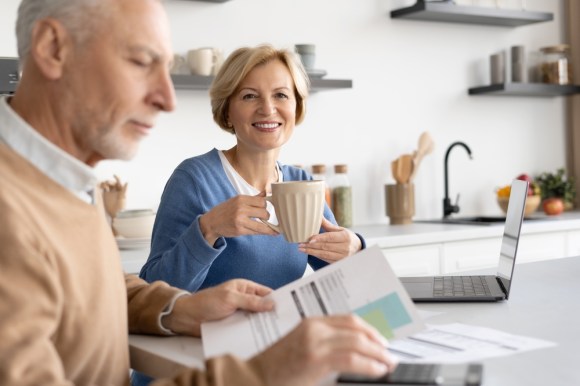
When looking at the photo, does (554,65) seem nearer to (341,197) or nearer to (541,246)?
(541,246)

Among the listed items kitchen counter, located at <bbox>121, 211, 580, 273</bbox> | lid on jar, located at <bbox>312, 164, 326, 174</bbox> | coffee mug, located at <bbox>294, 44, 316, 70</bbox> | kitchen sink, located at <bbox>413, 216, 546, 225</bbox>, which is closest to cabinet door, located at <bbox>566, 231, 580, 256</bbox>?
kitchen counter, located at <bbox>121, 211, 580, 273</bbox>

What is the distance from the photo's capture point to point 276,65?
2.22m

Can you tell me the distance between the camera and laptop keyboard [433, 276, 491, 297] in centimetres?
166

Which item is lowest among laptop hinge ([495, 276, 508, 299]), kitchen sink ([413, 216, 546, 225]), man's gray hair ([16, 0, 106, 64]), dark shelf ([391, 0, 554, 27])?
kitchen sink ([413, 216, 546, 225])

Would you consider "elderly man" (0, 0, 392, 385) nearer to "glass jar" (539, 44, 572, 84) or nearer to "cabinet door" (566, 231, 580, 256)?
"cabinet door" (566, 231, 580, 256)

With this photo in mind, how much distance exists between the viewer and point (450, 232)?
3.56 metres

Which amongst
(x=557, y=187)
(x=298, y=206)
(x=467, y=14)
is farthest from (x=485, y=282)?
(x=557, y=187)

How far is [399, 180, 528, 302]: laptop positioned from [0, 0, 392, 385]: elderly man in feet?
2.18

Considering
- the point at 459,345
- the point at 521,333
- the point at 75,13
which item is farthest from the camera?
the point at 521,333

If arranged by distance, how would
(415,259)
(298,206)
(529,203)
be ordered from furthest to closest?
(529,203)
(415,259)
(298,206)

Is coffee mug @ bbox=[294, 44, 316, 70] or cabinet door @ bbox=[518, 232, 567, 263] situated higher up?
coffee mug @ bbox=[294, 44, 316, 70]

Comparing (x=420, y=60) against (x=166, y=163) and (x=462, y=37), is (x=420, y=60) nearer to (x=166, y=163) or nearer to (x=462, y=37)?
(x=462, y=37)

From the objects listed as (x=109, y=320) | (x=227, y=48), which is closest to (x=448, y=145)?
(x=227, y=48)

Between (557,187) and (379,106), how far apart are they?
4.22ft
